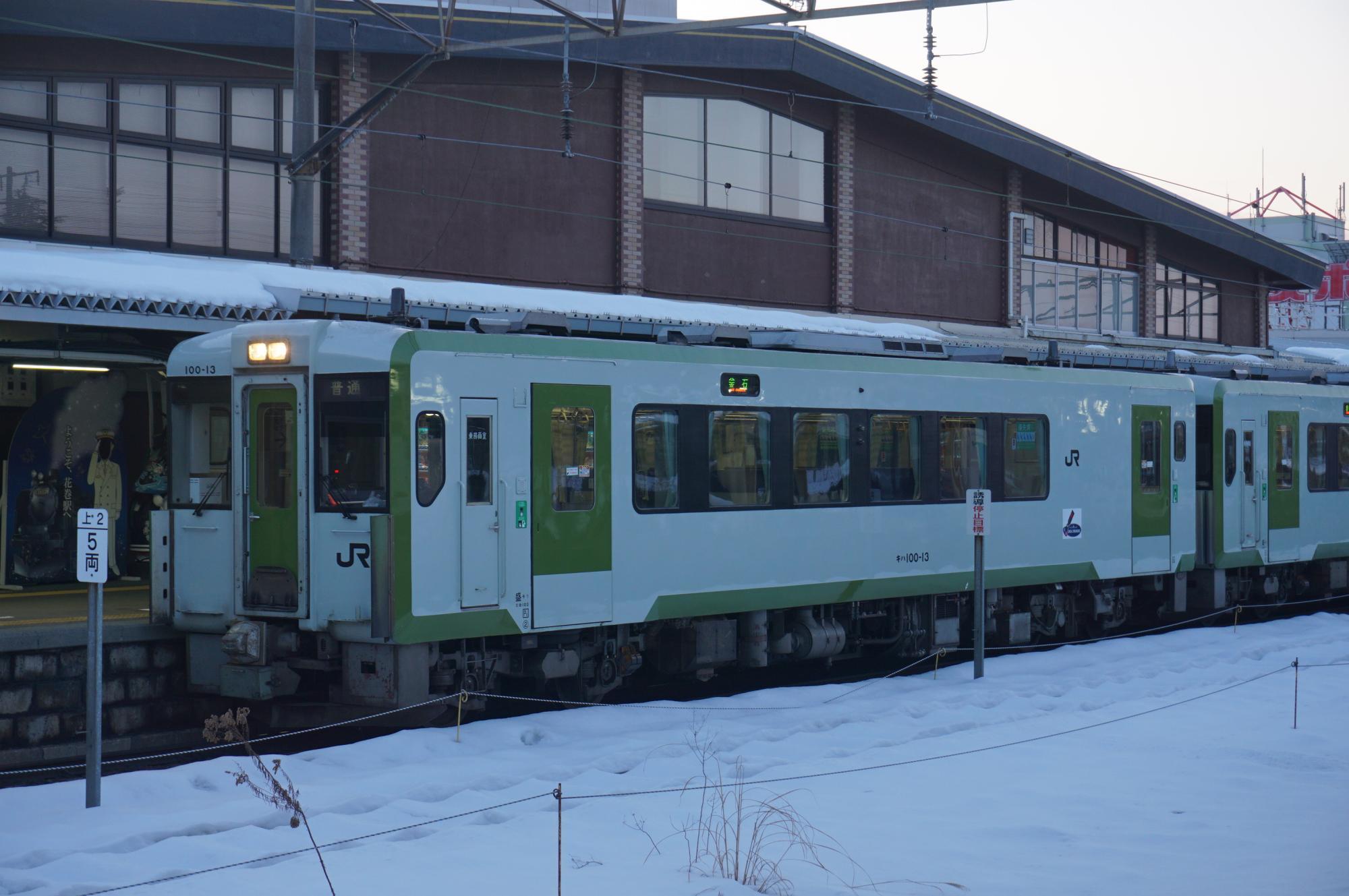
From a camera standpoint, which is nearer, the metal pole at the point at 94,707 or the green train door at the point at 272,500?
the metal pole at the point at 94,707

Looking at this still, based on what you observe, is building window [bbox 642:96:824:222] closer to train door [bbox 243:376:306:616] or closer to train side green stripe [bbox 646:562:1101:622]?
train side green stripe [bbox 646:562:1101:622]

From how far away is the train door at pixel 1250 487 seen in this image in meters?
19.4

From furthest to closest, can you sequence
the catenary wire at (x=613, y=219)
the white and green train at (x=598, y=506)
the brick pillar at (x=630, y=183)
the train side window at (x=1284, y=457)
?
the brick pillar at (x=630, y=183) → the train side window at (x=1284, y=457) → the catenary wire at (x=613, y=219) → the white and green train at (x=598, y=506)

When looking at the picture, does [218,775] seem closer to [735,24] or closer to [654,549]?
[654,549]

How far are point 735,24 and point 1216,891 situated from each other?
7.99 metres

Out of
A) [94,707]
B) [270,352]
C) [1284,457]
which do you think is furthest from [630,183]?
[94,707]

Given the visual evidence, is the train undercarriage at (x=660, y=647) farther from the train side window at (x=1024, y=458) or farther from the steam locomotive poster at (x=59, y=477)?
the steam locomotive poster at (x=59, y=477)

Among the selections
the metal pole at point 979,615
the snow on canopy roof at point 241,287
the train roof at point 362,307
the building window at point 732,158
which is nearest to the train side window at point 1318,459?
the train roof at point 362,307

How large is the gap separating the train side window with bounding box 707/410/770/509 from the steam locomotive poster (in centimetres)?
699

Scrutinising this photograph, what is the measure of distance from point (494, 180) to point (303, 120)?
727 cm

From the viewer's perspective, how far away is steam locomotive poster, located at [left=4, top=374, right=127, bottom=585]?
619 inches

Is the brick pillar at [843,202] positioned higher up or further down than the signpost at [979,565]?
higher up

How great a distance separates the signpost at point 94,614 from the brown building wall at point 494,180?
12.8m

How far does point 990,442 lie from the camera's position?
16.2 m
